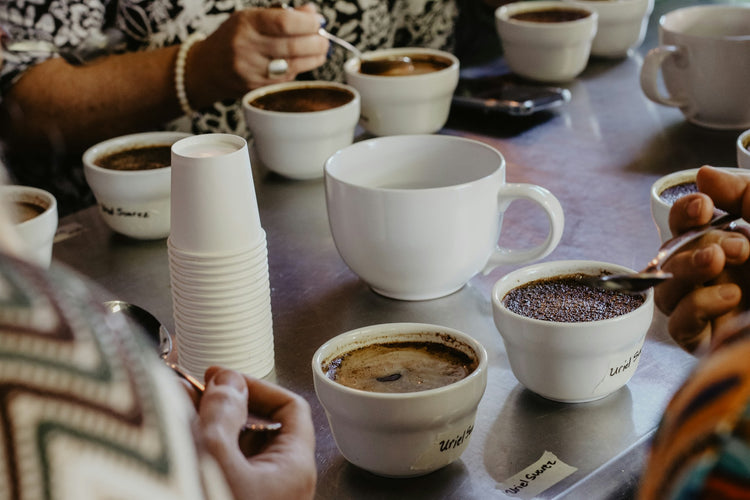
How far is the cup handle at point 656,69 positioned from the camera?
69.7 inches

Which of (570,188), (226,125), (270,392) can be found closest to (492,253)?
(570,188)

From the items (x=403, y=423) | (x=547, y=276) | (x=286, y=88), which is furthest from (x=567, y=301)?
(x=286, y=88)

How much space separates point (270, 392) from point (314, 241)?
641 mm

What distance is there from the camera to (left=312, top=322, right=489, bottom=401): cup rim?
828 mm

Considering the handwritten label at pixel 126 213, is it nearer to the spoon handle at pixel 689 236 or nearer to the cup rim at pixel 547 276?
the cup rim at pixel 547 276

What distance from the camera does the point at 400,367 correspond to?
3.02 feet

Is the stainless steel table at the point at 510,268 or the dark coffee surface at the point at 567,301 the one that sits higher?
the dark coffee surface at the point at 567,301

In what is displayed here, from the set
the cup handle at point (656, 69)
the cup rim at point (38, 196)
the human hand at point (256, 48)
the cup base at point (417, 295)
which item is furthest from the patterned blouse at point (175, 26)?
the cup base at point (417, 295)

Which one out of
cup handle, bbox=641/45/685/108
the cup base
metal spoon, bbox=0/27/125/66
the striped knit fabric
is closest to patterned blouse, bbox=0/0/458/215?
metal spoon, bbox=0/27/125/66

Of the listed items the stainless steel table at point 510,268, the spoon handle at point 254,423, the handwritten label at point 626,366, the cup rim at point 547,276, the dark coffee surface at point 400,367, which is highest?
the spoon handle at point 254,423

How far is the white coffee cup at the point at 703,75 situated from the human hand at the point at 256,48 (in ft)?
2.32

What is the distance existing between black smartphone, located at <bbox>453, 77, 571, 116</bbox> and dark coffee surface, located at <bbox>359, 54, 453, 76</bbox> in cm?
10

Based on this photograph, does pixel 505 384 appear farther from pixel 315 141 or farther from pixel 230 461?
pixel 315 141

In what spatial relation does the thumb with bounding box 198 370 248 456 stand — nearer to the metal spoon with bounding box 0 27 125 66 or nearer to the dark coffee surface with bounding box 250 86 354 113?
the dark coffee surface with bounding box 250 86 354 113
